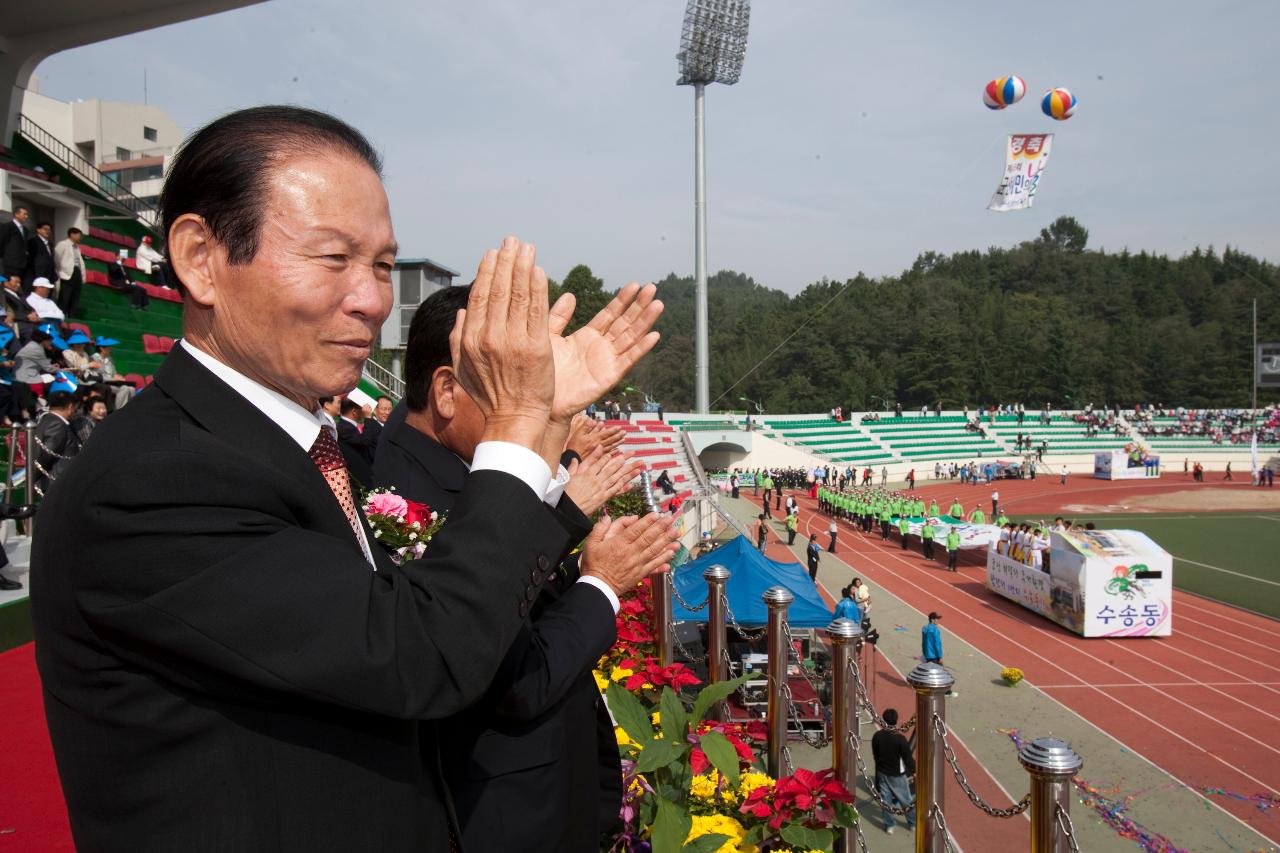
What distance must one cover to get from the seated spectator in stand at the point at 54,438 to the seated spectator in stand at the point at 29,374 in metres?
1.75

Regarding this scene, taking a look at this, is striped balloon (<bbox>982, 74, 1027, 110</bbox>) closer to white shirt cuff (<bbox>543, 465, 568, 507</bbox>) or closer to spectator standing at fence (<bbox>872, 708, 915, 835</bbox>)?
spectator standing at fence (<bbox>872, 708, 915, 835</bbox>)

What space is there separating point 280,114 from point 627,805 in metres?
1.98

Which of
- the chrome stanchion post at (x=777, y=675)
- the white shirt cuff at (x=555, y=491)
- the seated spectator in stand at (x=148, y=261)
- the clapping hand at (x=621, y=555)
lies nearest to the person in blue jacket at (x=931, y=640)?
the chrome stanchion post at (x=777, y=675)

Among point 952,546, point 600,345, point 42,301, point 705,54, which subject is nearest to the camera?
point 600,345

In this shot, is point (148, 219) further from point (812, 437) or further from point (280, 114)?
point (812, 437)

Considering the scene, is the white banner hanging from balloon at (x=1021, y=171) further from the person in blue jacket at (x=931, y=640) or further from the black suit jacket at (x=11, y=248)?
the black suit jacket at (x=11, y=248)

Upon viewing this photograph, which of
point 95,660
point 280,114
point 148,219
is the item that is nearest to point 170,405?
point 95,660

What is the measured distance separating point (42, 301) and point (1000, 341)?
7423 centimetres

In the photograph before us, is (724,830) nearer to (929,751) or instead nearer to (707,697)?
(707,697)

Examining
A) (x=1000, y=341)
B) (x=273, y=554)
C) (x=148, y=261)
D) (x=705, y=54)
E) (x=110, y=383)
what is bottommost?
(x=273, y=554)

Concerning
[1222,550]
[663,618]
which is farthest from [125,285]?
[1222,550]

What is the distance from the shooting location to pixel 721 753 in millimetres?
2164

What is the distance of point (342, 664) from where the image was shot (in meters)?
0.92

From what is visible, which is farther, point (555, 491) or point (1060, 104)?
point (1060, 104)
